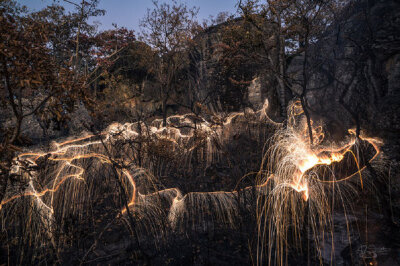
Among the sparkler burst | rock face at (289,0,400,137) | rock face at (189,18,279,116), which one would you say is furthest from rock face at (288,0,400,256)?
rock face at (189,18,279,116)

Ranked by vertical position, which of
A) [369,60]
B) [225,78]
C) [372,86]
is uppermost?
[225,78]

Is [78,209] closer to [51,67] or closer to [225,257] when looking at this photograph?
[225,257]

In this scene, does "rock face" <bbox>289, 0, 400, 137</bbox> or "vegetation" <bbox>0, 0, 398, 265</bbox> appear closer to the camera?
"vegetation" <bbox>0, 0, 398, 265</bbox>

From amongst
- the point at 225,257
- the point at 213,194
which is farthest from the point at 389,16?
the point at 225,257

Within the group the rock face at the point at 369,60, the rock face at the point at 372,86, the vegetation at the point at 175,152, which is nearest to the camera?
the vegetation at the point at 175,152

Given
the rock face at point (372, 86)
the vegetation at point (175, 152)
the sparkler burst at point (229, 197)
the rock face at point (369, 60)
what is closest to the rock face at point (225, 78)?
the vegetation at point (175, 152)

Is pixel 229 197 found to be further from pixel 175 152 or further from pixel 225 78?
pixel 225 78

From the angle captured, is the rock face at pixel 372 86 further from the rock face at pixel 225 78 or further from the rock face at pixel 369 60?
the rock face at pixel 225 78

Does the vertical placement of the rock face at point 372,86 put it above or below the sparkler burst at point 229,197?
above

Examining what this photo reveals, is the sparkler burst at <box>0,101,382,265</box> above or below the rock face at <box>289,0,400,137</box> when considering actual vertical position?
below

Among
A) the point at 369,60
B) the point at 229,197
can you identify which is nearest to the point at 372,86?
the point at 369,60

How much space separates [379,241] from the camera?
13.2 feet

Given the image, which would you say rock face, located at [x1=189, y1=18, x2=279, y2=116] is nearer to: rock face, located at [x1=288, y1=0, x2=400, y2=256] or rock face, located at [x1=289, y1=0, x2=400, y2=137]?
rock face, located at [x1=288, y1=0, x2=400, y2=256]

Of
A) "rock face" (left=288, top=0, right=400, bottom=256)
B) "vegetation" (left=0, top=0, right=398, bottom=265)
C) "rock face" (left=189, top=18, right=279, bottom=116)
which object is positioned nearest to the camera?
"vegetation" (left=0, top=0, right=398, bottom=265)
